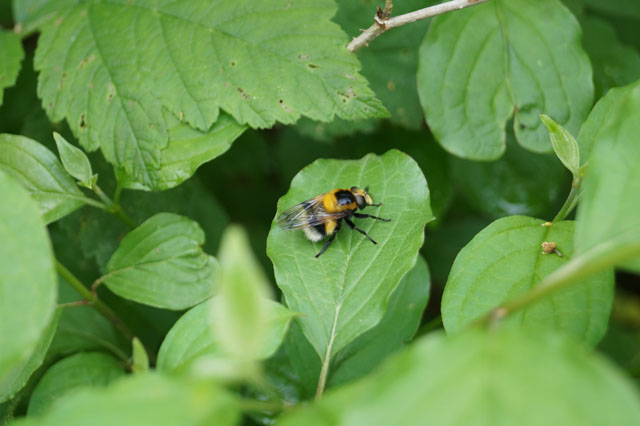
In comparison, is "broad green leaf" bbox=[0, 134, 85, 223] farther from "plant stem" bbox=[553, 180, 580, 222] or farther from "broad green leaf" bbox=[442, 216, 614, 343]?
"plant stem" bbox=[553, 180, 580, 222]

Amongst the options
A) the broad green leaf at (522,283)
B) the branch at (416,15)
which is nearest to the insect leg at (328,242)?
the broad green leaf at (522,283)

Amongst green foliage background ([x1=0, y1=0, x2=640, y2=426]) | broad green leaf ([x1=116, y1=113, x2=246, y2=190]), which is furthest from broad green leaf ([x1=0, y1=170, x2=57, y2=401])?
broad green leaf ([x1=116, y1=113, x2=246, y2=190])

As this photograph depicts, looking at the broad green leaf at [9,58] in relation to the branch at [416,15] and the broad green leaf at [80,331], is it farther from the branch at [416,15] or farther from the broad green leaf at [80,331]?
the branch at [416,15]

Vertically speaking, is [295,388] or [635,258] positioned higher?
[635,258]

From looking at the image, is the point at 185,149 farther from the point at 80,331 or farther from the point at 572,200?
the point at 572,200

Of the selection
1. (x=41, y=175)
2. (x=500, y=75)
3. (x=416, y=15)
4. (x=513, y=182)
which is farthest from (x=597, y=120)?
(x=41, y=175)

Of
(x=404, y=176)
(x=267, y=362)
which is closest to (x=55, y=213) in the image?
(x=267, y=362)

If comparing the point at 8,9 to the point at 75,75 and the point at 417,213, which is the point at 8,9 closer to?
the point at 75,75
